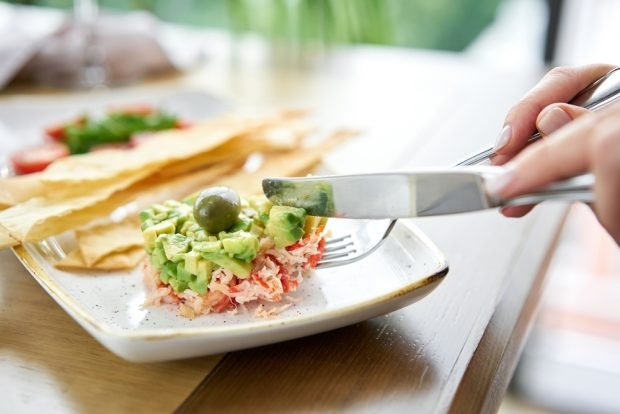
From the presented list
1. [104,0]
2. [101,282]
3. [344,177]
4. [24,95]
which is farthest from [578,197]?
[104,0]

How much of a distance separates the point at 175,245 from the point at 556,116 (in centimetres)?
47

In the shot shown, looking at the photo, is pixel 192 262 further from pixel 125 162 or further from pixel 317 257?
pixel 125 162

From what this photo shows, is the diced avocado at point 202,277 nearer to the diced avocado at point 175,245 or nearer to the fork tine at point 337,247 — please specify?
the diced avocado at point 175,245

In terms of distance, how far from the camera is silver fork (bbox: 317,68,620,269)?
3.17 feet

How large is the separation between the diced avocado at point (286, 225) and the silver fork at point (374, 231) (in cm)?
8

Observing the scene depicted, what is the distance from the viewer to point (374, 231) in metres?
1.00

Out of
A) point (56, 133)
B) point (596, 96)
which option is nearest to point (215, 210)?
point (596, 96)

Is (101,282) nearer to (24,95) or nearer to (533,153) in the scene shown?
(533,153)

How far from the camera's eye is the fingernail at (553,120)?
0.94 m

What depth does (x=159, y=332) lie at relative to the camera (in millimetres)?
750

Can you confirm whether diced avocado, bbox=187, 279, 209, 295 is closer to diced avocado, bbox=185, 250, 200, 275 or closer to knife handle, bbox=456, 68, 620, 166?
diced avocado, bbox=185, 250, 200, 275

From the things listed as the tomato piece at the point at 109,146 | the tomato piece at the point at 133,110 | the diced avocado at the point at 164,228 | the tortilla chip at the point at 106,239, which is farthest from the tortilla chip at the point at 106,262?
the tomato piece at the point at 133,110

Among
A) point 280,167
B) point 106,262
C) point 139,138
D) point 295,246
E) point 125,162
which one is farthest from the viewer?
point 139,138

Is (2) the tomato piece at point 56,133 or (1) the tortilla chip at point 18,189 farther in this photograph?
(2) the tomato piece at point 56,133
